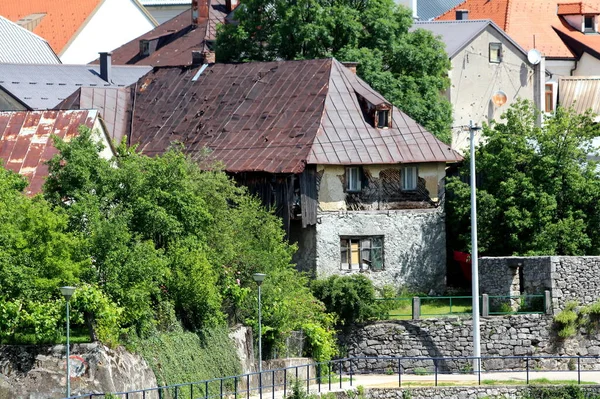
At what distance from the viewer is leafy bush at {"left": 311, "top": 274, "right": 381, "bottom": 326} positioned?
48.8m

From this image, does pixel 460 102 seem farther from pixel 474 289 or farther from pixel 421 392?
pixel 421 392

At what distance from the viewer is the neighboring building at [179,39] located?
77625 mm

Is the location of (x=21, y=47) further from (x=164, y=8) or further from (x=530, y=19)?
(x=164, y=8)

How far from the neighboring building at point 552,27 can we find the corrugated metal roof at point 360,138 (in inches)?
925

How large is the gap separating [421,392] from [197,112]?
562 inches

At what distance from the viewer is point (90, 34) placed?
91.6m

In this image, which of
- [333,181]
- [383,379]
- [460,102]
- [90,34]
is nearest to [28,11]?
[90,34]

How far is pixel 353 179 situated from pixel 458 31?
52.7 ft

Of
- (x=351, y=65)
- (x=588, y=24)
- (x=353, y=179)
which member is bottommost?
(x=353, y=179)

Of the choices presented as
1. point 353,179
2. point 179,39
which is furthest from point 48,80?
point 353,179

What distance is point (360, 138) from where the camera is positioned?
5194 cm

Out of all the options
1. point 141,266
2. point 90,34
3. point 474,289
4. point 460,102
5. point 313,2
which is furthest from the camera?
point 90,34

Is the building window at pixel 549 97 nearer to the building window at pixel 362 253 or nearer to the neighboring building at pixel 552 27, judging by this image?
the neighboring building at pixel 552 27

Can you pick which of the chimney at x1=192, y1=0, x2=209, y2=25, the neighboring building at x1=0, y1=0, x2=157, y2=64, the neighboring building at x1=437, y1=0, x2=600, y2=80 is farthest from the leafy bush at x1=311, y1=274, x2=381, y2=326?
the neighboring building at x1=0, y1=0, x2=157, y2=64
